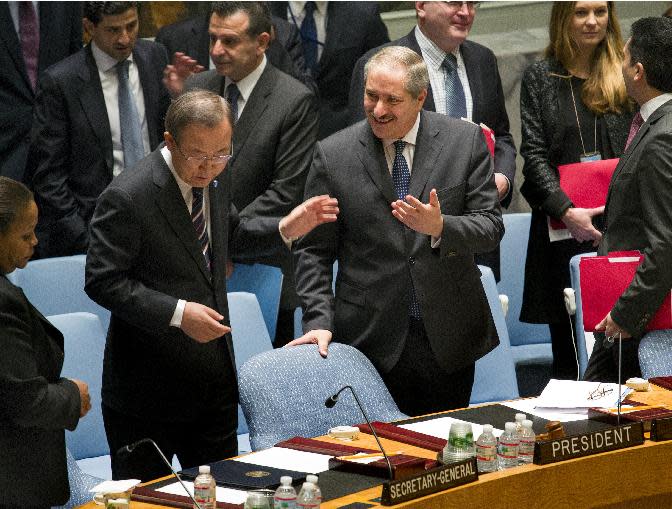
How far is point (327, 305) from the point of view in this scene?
405 cm

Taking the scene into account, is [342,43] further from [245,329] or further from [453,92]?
[245,329]

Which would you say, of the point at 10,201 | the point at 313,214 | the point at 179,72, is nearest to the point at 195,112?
the point at 313,214

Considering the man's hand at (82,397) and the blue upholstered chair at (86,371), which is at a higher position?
the man's hand at (82,397)

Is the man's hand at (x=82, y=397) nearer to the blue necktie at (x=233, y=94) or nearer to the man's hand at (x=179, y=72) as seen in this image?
the blue necktie at (x=233, y=94)

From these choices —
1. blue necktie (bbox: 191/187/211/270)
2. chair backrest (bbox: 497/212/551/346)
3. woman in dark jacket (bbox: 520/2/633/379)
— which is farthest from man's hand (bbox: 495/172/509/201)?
blue necktie (bbox: 191/187/211/270)

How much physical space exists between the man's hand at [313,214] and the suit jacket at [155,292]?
0.71ft

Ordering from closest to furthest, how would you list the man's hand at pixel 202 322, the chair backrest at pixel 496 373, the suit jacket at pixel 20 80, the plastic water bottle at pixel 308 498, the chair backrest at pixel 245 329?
the plastic water bottle at pixel 308 498
the man's hand at pixel 202 322
the chair backrest at pixel 245 329
the chair backrest at pixel 496 373
the suit jacket at pixel 20 80

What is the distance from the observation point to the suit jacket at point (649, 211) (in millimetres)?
4012

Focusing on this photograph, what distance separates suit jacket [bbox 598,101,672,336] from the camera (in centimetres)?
401

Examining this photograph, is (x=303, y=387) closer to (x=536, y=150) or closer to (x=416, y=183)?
(x=416, y=183)

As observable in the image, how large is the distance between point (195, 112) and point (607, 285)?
4.87ft

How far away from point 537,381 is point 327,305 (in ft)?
6.54

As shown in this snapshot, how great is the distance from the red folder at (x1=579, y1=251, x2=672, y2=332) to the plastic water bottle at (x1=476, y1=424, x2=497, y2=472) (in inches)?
46.3

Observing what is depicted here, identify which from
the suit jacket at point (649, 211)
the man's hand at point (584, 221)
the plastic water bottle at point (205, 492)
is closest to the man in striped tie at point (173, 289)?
the plastic water bottle at point (205, 492)
